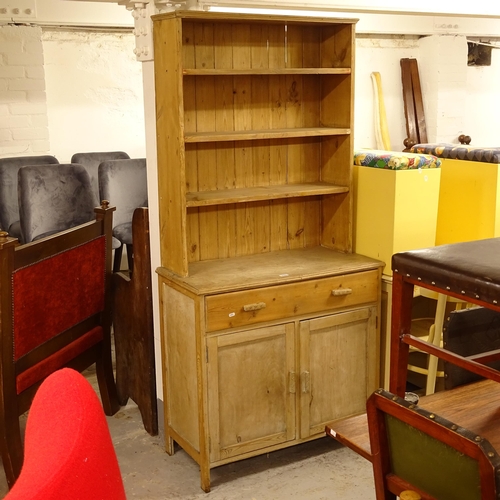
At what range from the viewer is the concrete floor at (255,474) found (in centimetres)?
283

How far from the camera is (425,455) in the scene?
55.8 inches

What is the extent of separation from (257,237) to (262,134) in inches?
20.8

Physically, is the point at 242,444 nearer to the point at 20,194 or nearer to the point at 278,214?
the point at 278,214

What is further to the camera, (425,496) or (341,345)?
(341,345)

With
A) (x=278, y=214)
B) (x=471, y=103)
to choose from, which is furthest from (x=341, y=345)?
(x=471, y=103)

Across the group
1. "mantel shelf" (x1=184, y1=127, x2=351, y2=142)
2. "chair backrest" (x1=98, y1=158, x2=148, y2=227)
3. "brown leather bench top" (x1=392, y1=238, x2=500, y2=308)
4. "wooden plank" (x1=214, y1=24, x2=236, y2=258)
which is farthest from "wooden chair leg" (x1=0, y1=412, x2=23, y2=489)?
"chair backrest" (x1=98, y1=158, x2=148, y2=227)

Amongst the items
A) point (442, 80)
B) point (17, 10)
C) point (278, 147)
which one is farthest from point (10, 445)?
point (442, 80)

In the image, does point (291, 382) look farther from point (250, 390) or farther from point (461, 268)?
point (461, 268)

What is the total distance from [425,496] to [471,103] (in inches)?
234

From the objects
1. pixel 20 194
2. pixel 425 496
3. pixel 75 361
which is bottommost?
pixel 75 361

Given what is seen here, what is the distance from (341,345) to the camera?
305 centimetres

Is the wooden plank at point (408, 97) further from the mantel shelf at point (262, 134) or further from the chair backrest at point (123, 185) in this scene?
the mantel shelf at point (262, 134)

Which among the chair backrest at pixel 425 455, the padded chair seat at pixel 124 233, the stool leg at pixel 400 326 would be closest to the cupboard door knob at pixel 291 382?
the stool leg at pixel 400 326

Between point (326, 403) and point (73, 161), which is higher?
point (73, 161)
